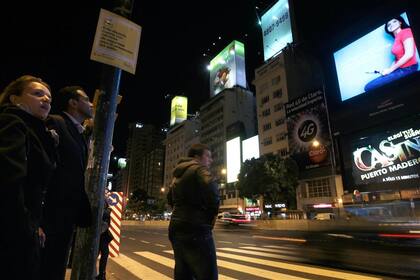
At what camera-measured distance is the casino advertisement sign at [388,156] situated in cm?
2970

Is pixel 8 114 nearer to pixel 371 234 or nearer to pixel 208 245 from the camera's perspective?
pixel 208 245

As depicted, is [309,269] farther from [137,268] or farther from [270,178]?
[270,178]

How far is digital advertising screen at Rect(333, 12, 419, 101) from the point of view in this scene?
33.3 m

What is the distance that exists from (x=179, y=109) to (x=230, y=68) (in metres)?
36.6

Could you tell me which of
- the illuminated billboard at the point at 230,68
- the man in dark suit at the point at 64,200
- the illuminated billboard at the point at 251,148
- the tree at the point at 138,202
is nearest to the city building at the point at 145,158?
the tree at the point at 138,202

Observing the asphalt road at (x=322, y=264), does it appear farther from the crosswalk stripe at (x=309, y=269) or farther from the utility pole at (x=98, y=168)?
the utility pole at (x=98, y=168)

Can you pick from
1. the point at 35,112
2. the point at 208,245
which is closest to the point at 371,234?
the point at 208,245

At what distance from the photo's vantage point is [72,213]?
2.18 metres

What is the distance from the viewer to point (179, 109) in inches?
4422

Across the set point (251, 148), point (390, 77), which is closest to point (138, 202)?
point (251, 148)

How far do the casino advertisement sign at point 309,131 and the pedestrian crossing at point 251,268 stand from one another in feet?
121

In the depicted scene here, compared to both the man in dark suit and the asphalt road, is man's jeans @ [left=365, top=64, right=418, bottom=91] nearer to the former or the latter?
the asphalt road

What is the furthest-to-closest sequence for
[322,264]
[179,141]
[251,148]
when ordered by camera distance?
[179,141]
[251,148]
[322,264]

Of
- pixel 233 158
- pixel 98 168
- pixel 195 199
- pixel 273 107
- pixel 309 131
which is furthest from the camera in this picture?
pixel 233 158
